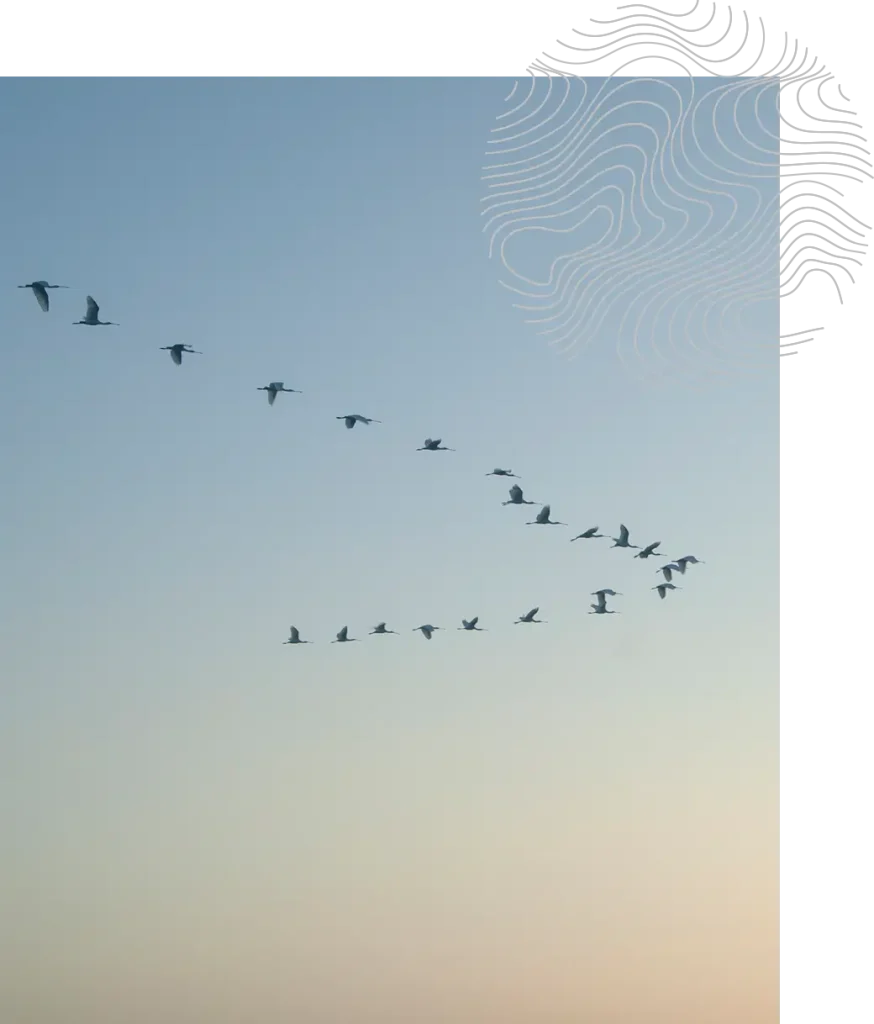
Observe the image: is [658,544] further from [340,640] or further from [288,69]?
[288,69]

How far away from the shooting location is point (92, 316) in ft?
97.0

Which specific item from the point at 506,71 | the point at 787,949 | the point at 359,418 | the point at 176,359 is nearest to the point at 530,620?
the point at 359,418

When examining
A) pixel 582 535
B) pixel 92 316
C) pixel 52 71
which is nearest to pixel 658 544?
pixel 582 535

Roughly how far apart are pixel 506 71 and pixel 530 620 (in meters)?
19.0

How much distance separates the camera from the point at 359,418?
1265 inches

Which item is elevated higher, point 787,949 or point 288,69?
point 288,69

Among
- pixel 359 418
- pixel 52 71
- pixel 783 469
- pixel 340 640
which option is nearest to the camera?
pixel 52 71

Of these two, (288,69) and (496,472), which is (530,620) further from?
(288,69)

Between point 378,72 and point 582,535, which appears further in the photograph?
point 582,535

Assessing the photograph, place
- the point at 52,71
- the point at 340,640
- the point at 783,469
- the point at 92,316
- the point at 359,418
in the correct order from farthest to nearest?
the point at 340,640, the point at 359,418, the point at 92,316, the point at 783,469, the point at 52,71

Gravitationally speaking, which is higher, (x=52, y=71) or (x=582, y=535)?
(x=52, y=71)

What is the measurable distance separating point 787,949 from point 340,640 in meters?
16.8

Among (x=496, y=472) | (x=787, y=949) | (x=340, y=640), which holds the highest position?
(x=496, y=472)

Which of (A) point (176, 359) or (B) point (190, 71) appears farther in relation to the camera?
(A) point (176, 359)
